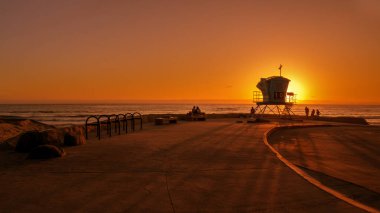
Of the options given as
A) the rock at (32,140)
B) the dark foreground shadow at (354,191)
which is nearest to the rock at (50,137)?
the rock at (32,140)

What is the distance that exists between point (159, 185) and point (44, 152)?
14.7ft

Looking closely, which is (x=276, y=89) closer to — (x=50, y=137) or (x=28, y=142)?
(x=50, y=137)

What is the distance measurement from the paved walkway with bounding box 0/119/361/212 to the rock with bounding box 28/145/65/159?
341 millimetres

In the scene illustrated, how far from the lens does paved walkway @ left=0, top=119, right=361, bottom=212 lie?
511cm

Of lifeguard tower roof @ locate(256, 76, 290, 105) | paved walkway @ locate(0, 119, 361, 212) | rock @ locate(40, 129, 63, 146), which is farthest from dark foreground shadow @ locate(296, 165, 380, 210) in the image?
lifeguard tower roof @ locate(256, 76, 290, 105)

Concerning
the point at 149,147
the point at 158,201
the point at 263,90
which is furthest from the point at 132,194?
the point at 263,90

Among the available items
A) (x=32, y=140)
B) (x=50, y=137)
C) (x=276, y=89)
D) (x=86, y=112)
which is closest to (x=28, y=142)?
(x=32, y=140)

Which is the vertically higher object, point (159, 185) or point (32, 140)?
point (32, 140)

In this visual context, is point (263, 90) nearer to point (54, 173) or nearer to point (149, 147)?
point (149, 147)

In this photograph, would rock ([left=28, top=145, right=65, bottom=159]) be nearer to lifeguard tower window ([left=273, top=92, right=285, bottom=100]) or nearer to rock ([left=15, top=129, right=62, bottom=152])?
rock ([left=15, top=129, right=62, bottom=152])

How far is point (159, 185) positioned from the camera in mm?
6375

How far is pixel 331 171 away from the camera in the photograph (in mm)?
9156

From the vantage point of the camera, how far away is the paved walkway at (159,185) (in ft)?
16.8

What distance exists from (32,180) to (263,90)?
101ft
